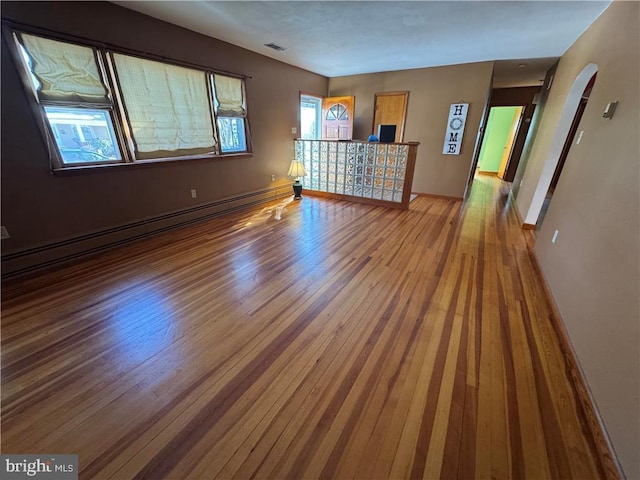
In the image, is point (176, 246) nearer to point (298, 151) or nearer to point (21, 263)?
point (21, 263)

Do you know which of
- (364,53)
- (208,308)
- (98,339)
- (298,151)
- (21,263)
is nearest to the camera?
(98,339)

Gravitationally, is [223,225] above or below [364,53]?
below

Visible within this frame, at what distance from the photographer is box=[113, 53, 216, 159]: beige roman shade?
2.79 m

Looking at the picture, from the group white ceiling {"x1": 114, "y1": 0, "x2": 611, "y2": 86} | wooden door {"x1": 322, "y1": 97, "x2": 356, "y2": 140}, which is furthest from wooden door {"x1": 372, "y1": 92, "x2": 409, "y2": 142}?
white ceiling {"x1": 114, "y1": 0, "x2": 611, "y2": 86}

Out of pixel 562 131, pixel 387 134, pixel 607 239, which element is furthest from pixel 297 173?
pixel 607 239

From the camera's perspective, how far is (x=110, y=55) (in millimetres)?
2566

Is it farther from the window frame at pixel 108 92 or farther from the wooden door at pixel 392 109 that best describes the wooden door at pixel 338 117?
the window frame at pixel 108 92

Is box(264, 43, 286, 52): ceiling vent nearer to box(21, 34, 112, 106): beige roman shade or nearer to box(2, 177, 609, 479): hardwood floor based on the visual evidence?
box(21, 34, 112, 106): beige roman shade

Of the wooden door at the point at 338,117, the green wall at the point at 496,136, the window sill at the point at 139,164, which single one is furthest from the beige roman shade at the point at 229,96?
Result: the green wall at the point at 496,136

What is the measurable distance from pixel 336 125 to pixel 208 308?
533 cm

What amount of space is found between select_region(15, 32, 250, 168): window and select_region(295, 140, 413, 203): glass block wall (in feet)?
6.01

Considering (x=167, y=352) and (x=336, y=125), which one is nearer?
(x=167, y=352)

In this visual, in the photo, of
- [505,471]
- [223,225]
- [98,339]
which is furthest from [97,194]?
[505,471]

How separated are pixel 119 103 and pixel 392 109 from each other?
4.87m
